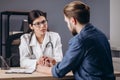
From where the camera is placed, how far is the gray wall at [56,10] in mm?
4090

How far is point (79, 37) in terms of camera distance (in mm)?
1785

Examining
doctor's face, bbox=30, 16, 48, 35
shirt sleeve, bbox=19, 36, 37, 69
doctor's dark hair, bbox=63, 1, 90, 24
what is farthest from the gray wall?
doctor's dark hair, bbox=63, 1, 90, 24

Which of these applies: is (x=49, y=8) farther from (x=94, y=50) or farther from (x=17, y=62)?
(x=94, y=50)

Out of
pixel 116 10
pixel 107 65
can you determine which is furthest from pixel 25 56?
pixel 116 10

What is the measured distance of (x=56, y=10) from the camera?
15.2 feet

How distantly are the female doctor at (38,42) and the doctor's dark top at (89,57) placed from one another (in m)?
0.81

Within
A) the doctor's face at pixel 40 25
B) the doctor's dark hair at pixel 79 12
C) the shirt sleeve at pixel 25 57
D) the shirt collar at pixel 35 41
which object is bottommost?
the shirt sleeve at pixel 25 57

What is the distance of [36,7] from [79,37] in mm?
2826

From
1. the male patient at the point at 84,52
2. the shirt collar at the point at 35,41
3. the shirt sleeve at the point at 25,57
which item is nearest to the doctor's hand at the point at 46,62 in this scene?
the shirt sleeve at the point at 25,57

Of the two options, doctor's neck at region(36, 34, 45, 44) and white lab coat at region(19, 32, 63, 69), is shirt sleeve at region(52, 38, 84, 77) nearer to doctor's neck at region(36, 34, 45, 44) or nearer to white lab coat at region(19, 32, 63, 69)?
white lab coat at region(19, 32, 63, 69)

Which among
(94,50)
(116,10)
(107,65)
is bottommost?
(107,65)

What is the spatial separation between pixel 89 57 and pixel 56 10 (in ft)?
9.70

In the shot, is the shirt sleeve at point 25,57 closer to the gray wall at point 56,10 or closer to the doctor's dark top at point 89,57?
the doctor's dark top at point 89,57

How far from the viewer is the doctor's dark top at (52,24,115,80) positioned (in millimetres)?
1769
